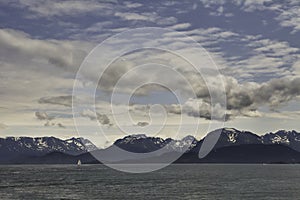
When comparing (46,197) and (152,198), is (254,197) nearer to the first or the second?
(152,198)

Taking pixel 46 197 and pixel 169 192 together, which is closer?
pixel 46 197

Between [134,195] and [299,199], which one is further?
[134,195]

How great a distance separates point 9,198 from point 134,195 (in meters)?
52.9

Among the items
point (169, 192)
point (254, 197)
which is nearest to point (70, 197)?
point (169, 192)

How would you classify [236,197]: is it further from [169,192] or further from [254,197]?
[169,192]

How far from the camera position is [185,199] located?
520ft

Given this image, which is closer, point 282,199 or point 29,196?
point 282,199

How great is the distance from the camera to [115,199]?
532 ft

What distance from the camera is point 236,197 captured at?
164625mm

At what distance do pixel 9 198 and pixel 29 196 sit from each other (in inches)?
369

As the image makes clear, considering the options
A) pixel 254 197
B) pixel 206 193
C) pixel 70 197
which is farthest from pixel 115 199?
pixel 254 197

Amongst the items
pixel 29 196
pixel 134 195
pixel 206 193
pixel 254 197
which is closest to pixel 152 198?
pixel 134 195

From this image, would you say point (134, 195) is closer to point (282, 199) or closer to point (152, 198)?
point (152, 198)

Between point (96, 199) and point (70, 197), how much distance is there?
12.4 meters
